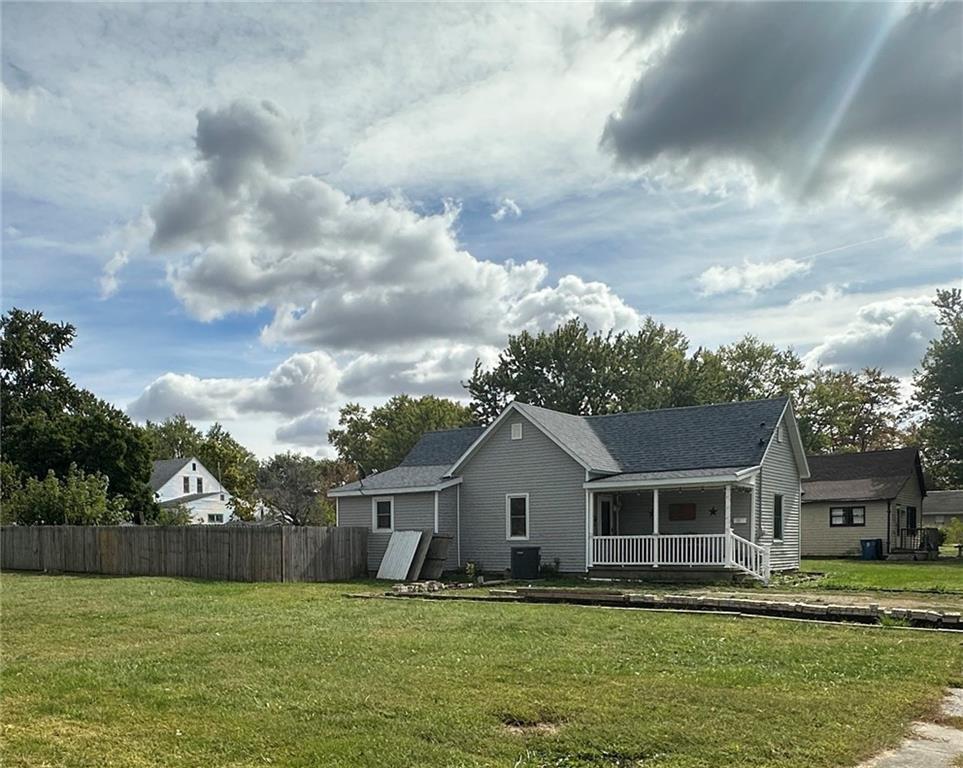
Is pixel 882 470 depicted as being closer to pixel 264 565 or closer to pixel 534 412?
pixel 534 412

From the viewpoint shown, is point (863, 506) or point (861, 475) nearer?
point (863, 506)

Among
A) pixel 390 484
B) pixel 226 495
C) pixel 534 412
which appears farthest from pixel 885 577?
pixel 226 495

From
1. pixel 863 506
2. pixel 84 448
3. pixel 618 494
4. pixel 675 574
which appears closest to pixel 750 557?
pixel 675 574

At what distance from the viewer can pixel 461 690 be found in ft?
25.1

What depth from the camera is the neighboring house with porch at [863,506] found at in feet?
121

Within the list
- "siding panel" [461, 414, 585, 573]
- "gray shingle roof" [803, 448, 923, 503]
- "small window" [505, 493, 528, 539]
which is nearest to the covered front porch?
"siding panel" [461, 414, 585, 573]

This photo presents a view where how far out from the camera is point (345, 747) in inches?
235

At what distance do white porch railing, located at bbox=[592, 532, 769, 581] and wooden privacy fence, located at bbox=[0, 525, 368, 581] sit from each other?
23.3 feet

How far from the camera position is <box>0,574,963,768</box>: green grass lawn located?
598 cm

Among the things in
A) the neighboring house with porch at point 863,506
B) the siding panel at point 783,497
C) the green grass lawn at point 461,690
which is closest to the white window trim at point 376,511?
the siding panel at point 783,497

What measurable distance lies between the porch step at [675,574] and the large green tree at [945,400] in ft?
82.8

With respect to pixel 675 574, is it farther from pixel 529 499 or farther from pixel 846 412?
pixel 846 412

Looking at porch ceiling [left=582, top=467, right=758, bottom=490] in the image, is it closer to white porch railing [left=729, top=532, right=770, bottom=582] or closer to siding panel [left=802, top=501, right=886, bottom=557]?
white porch railing [left=729, top=532, right=770, bottom=582]

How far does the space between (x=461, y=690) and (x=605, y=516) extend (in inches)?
731
